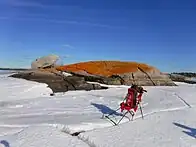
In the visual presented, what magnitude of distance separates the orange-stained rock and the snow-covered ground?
7770 millimetres

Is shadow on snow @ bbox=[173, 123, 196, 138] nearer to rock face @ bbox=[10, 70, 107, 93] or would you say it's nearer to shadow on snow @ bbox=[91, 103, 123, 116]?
shadow on snow @ bbox=[91, 103, 123, 116]

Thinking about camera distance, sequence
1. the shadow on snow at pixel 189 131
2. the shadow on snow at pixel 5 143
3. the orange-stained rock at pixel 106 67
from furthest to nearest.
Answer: the orange-stained rock at pixel 106 67 → the shadow on snow at pixel 189 131 → the shadow on snow at pixel 5 143

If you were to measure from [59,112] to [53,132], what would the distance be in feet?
12.0

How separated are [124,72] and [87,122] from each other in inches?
565

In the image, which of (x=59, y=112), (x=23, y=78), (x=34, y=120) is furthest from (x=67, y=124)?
(x=23, y=78)

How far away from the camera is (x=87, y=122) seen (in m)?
10.4

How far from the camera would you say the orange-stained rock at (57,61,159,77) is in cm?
2508

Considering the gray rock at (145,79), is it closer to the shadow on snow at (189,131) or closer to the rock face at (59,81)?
the rock face at (59,81)

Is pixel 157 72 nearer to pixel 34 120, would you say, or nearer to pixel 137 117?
pixel 137 117

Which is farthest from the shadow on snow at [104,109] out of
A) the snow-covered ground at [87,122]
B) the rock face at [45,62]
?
the rock face at [45,62]

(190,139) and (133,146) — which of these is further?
(190,139)

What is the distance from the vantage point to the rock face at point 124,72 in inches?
944

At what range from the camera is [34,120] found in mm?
10633

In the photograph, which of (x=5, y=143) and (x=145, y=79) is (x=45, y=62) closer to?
(x=145, y=79)
